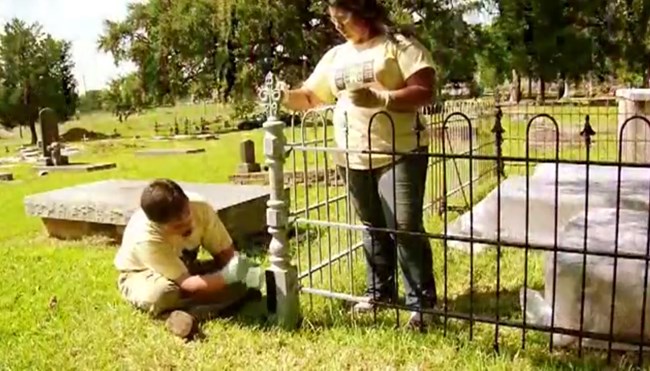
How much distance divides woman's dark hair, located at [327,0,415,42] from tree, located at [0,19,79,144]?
28.0 m

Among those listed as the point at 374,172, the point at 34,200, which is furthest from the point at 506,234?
the point at 34,200

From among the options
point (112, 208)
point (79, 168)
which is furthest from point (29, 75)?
point (112, 208)

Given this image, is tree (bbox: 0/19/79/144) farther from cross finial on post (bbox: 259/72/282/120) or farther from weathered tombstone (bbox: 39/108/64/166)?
cross finial on post (bbox: 259/72/282/120)

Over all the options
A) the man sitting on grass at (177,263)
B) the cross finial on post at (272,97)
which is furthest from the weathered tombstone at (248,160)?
the cross finial on post at (272,97)

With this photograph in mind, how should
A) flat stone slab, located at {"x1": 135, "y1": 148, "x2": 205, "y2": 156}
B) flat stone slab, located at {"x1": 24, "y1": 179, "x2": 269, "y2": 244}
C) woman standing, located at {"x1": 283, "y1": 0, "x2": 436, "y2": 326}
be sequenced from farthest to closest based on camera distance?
flat stone slab, located at {"x1": 135, "y1": 148, "x2": 205, "y2": 156} < flat stone slab, located at {"x1": 24, "y1": 179, "x2": 269, "y2": 244} < woman standing, located at {"x1": 283, "y1": 0, "x2": 436, "y2": 326}

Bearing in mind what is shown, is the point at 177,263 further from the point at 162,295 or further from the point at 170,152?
the point at 170,152

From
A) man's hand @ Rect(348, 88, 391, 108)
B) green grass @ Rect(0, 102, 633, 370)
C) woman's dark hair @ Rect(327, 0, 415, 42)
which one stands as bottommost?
green grass @ Rect(0, 102, 633, 370)

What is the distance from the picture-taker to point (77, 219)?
5.45 meters

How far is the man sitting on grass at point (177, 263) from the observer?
304 centimetres

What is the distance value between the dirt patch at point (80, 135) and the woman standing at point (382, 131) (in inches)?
932

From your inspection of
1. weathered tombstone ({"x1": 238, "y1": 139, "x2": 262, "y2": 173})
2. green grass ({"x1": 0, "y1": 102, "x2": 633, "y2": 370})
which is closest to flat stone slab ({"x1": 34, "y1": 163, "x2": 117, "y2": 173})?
weathered tombstone ({"x1": 238, "y1": 139, "x2": 262, "y2": 173})

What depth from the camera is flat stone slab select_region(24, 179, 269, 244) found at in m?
5.08

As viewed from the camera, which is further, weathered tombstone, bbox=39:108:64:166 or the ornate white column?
weathered tombstone, bbox=39:108:64:166

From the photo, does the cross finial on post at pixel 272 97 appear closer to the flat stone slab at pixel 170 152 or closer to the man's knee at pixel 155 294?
the man's knee at pixel 155 294
